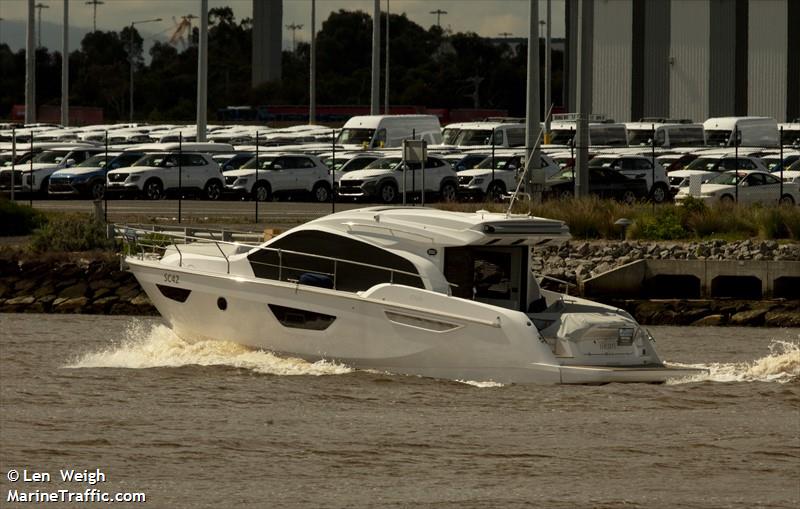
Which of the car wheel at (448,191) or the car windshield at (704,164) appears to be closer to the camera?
the car wheel at (448,191)

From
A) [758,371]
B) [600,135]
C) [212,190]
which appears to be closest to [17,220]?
[212,190]

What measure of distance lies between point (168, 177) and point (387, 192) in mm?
6385

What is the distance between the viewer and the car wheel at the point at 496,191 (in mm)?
Result: 46469

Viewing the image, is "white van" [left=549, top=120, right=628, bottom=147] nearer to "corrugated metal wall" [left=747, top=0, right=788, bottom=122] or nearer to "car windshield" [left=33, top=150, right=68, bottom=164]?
"corrugated metal wall" [left=747, top=0, right=788, bottom=122]

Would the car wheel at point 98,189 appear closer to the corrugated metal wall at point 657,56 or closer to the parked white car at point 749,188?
the parked white car at point 749,188

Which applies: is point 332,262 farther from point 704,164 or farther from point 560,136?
point 560,136

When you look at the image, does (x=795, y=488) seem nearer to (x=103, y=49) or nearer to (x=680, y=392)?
(x=680, y=392)

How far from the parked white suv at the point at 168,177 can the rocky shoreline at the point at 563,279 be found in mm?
15019

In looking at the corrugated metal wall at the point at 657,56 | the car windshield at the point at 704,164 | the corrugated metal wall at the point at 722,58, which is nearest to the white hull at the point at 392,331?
the car windshield at the point at 704,164

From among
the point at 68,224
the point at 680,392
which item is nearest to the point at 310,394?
the point at 680,392

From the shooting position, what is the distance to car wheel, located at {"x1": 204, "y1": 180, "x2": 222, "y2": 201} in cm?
4816

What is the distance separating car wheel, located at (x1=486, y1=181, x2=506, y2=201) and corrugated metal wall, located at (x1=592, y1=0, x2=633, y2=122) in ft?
107

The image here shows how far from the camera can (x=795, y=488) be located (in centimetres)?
1588

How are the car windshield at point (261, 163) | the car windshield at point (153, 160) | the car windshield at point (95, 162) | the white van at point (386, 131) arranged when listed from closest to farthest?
the car windshield at point (261, 163) → the car windshield at point (153, 160) → the car windshield at point (95, 162) → the white van at point (386, 131)
